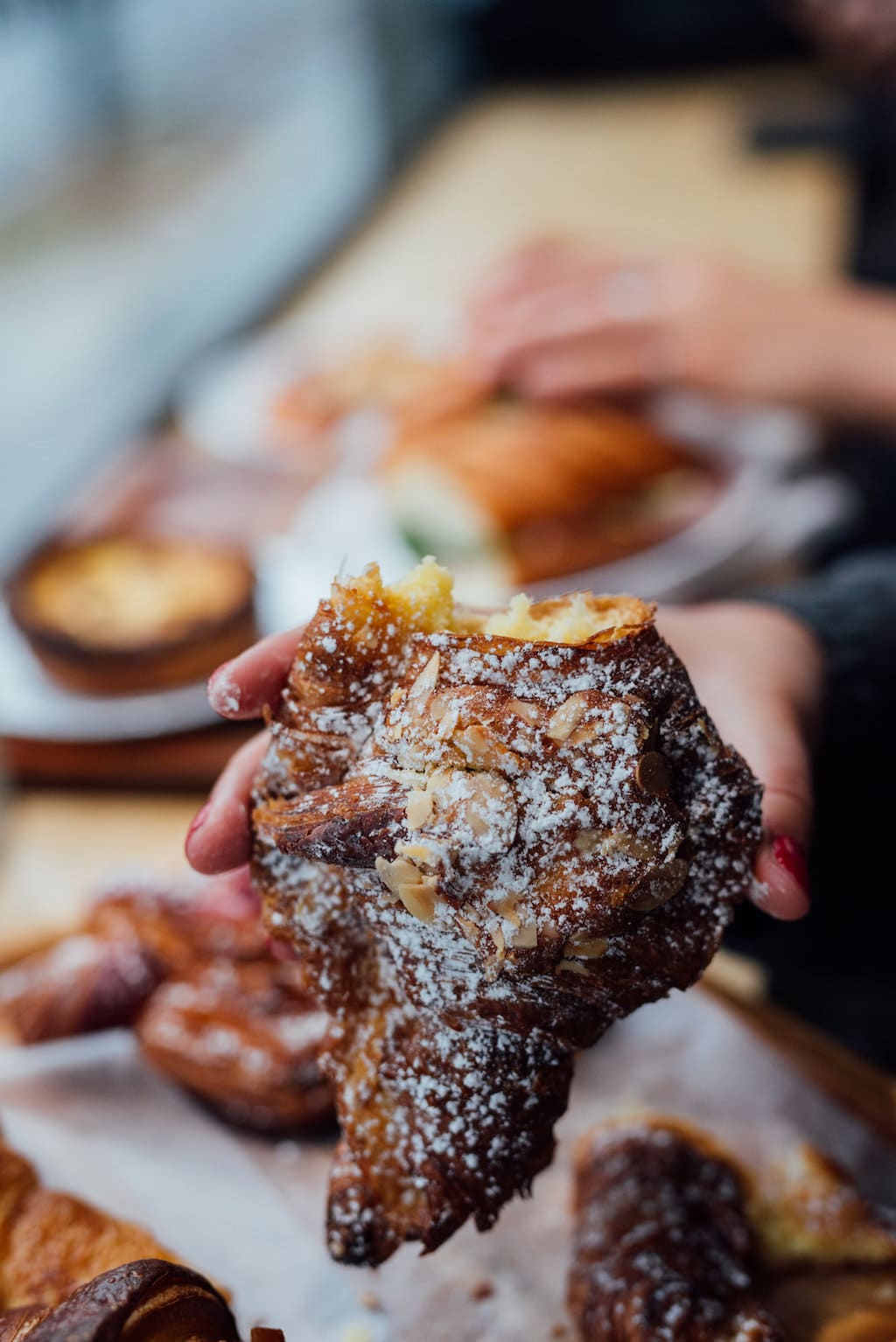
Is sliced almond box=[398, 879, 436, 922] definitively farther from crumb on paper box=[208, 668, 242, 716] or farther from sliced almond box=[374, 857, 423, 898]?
crumb on paper box=[208, 668, 242, 716]

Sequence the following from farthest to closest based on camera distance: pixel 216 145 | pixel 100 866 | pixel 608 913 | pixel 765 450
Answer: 1. pixel 216 145
2. pixel 765 450
3. pixel 100 866
4. pixel 608 913

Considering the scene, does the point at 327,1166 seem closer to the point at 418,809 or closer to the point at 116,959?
the point at 116,959

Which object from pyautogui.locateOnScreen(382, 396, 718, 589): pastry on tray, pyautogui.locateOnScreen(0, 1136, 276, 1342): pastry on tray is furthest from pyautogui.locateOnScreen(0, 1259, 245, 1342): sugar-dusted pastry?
pyautogui.locateOnScreen(382, 396, 718, 589): pastry on tray

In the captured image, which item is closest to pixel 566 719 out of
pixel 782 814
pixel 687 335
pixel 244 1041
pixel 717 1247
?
pixel 782 814

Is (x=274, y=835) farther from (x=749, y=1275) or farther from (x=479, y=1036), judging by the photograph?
(x=749, y=1275)

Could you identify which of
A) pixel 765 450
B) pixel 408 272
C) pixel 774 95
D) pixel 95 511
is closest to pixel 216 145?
pixel 408 272

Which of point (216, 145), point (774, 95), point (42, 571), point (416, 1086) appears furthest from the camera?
point (774, 95)

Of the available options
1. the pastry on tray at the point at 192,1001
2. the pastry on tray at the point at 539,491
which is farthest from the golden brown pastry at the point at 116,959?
the pastry on tray at the point at 539,491
